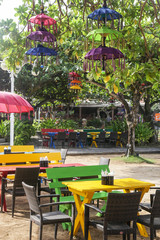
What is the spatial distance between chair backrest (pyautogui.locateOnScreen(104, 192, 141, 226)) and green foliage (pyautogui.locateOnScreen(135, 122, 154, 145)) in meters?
19.1

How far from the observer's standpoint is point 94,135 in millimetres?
23453

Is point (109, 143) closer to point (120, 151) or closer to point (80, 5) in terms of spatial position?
point (120, 151)

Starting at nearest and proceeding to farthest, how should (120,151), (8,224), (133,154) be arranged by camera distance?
(8,224), (133,154), (120,151)

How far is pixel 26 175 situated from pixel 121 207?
9.06 feet

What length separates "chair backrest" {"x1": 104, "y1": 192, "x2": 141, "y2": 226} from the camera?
4.59 m

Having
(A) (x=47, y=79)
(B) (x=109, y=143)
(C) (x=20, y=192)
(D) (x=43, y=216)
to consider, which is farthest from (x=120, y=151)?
(D) (x=43, y=216)

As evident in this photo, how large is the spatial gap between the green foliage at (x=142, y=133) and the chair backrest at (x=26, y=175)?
1733 centimetres

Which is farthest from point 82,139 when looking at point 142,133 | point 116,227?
point 116,227

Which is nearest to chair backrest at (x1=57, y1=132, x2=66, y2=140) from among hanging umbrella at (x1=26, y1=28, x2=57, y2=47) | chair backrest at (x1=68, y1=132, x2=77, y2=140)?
chair backrest at (x1=68, y1=132, x2=77, y2=140)

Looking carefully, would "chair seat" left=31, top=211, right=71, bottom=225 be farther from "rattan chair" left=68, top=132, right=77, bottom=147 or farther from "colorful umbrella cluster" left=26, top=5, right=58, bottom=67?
"rattan chair" left=68, top=132, right=77, bottom=147

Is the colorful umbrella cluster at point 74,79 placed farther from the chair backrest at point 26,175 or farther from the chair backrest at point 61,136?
the chair backrest at point 26,175

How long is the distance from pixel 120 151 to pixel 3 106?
12.0 m

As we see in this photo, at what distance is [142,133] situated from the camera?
23.8m

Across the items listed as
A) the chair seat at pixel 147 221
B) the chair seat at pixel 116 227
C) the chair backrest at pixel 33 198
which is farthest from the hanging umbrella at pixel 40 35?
the chair seat at pixel 147 221
